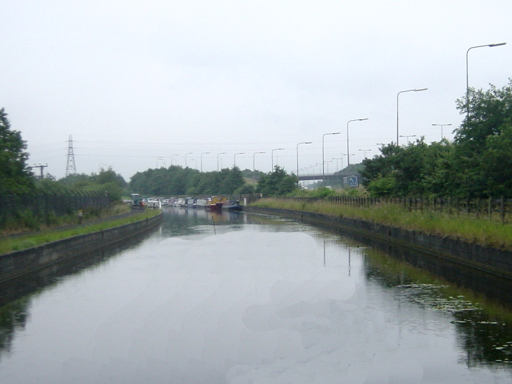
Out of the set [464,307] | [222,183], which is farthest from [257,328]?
[222,183]

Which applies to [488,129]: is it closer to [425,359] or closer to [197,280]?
[197,280]

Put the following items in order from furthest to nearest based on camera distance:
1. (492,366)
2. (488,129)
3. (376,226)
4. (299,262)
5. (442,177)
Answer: (376,226)
(442,177)
(488,129)
(299,262)
(492,366)

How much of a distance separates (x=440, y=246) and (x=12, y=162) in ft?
77.4

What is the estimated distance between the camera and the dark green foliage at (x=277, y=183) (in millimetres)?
104812

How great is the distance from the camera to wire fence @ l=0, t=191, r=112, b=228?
31.2 m

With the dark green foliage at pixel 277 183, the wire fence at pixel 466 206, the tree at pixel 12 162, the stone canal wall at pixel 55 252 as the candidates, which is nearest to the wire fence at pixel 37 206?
the tree at pixel 12 162

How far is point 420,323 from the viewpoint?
1084cm

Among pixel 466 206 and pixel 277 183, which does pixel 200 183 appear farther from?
pixel 466 206

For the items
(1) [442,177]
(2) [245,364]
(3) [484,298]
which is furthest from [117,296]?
(1) [442,177]

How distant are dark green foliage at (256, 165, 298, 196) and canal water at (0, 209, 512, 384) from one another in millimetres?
85353

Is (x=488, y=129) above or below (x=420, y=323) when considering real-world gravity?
above

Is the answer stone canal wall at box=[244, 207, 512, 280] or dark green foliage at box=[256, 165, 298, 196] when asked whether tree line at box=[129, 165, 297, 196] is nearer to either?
dark green foliage at box=[256, 165, 298, 196]

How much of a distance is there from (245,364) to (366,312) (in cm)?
419

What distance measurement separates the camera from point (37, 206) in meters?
35.7
